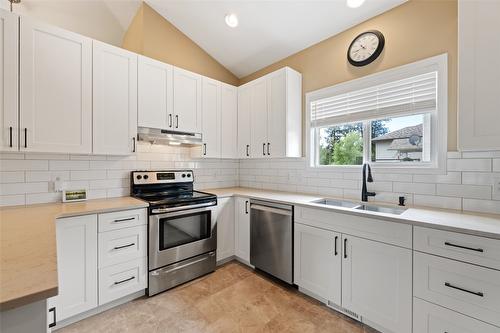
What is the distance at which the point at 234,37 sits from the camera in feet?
10.1

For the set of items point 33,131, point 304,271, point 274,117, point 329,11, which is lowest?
point 304,271

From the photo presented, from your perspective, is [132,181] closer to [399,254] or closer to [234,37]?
[234,37]

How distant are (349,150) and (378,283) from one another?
145 cm

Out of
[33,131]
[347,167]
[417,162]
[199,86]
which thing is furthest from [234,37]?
[417,162]

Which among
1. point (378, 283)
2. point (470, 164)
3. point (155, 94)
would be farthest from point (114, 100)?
point (470, 164)

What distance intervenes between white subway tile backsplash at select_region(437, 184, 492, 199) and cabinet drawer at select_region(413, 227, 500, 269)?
684 millimetres

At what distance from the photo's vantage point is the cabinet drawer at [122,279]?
201cm

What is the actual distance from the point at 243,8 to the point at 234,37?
0.49 metres

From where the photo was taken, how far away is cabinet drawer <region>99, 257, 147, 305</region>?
2.01 m

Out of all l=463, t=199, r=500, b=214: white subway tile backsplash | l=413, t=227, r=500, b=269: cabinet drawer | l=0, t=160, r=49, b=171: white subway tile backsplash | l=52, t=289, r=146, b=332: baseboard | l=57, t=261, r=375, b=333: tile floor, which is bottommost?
l=57, t=261, r=375, b=333: tile floor

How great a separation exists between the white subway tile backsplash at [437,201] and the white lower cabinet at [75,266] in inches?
115

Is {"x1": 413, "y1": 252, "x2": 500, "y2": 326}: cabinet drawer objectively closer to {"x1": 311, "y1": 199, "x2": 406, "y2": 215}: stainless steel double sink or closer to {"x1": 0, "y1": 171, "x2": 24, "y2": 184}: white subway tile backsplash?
{"x1": 311, "y1": 199, "x2": 406, "y2": 215}: stainless steel double sink

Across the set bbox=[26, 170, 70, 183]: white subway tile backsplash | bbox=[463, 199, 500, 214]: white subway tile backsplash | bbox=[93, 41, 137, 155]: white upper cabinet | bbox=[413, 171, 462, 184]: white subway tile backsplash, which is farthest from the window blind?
bbox=[26, 170, 70, 183]: white subway tile backsplash

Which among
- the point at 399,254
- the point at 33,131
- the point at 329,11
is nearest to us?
the point at 399,254
